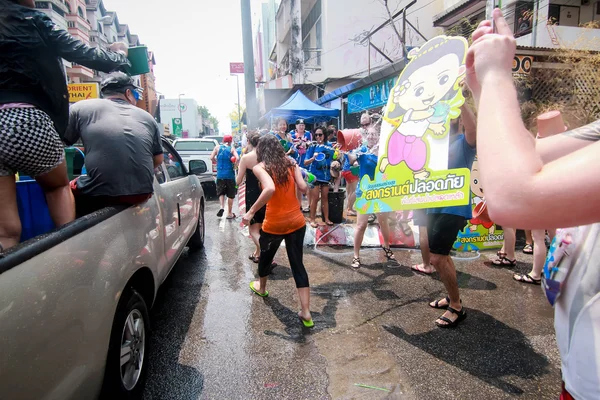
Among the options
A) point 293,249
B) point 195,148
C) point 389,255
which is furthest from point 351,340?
point 195,148

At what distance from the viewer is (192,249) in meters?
5.76

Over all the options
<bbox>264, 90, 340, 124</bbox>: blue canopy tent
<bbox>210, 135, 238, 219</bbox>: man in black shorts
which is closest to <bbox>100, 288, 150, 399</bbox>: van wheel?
<bbox>210, 135, 238, 219</bbox>: man in black shorts

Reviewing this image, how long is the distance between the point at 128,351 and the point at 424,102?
2.64 meters

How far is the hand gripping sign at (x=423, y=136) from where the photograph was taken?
248 cm

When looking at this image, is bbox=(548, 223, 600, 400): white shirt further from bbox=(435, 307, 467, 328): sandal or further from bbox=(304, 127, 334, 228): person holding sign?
bbox=(304, 127, 334, 228): person holding sign

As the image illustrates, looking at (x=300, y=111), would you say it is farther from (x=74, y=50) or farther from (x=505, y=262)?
(x=74, y=50)

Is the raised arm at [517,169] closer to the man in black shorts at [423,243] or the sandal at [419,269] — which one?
the man in black shorts at [423,243]

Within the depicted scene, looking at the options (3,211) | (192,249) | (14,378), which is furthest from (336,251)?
(14,378)

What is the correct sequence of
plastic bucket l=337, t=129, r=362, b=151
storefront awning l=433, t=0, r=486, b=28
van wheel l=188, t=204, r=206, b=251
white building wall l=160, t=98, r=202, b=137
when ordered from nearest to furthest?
plastic bucket l=337, t=129, r=362, b=151, van wheel l=188, t=204, r=206, b=251, storefront awning l=433, t=0, r=486, b=28, white building wall l=160, t=98, r=202, b=137

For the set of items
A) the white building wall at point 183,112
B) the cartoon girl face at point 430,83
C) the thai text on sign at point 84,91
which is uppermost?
the white building wall at point 183,112

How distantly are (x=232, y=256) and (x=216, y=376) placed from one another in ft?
9.57

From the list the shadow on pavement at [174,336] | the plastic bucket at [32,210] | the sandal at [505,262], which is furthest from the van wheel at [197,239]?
the sandal at [505,262]

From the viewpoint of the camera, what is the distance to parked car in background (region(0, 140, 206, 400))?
4.11 ft

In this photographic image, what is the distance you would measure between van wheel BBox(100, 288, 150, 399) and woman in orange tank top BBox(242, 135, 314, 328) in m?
1.38
